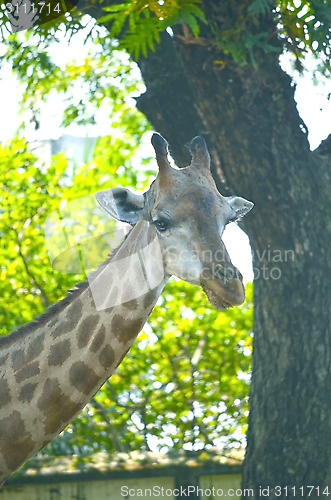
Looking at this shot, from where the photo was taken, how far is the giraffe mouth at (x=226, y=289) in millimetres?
3994

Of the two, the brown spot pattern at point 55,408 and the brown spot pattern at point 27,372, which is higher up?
the brown spot pattern at point 27,372

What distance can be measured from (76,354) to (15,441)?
0.60 m

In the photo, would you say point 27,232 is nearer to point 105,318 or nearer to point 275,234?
point 275,234

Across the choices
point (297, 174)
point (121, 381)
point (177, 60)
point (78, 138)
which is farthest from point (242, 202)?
point (78, 138)

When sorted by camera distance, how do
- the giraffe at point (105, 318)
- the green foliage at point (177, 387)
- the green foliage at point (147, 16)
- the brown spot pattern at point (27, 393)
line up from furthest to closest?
the green foliage at point (177, 387), the green foliage at point (147, 16), the brown spot pattern at point (27, 393), the giraffe at point (105, 318)

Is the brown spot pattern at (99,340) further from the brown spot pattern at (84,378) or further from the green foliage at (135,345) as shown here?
the green foliage at (135,345)

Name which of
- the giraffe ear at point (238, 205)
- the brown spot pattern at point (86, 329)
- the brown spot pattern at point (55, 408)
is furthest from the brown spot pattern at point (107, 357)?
the giraffe ear at point (238, 205)

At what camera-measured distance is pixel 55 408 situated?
4.40m

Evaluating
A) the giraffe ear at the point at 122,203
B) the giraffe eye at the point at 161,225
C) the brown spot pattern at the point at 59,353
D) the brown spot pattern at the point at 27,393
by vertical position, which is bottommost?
the brown spot pattern at the point at 27,393

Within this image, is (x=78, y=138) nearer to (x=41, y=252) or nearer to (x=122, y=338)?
(x=41, y=252)

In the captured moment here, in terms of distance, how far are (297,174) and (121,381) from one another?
3.41 metres

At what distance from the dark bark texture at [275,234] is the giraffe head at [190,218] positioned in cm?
298

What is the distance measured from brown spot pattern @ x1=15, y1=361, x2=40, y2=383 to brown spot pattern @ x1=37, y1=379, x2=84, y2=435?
0.17 metres

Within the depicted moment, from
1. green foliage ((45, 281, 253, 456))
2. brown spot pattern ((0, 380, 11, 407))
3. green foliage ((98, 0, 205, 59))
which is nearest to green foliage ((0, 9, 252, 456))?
green foliage ((45, 281, 253, 456))
